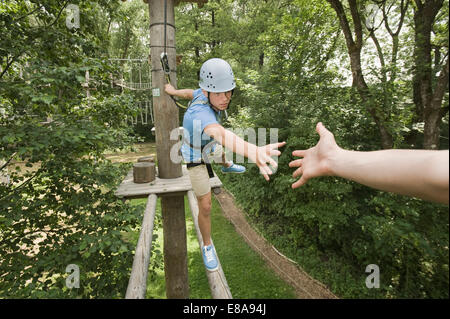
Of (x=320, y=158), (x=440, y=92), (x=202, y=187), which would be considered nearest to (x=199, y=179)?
(x=202, y=187)

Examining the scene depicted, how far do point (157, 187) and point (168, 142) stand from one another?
0.58 meters

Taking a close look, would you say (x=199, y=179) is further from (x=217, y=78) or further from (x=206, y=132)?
(x=217, y=78)

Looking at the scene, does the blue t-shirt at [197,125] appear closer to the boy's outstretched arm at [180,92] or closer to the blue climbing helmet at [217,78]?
the blue climbing helmet at [217,78]

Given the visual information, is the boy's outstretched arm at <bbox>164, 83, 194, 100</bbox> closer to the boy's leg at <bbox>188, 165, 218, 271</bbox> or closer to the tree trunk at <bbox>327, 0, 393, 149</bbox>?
the boy's leg at <bbox>188, 165, 218, 271</bbox>

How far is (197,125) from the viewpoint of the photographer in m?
1.68

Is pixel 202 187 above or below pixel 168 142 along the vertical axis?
below

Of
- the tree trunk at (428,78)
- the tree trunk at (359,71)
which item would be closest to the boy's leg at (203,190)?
the tree trunk at (428,78)

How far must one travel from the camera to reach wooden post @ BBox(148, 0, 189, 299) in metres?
2.78

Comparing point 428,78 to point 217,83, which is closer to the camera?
point 217,83

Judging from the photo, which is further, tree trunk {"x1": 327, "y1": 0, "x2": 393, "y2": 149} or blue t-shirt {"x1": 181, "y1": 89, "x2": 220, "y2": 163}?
tree trunk {"x1": 327, "y1": 0, "x2": 393, "y2": 149}

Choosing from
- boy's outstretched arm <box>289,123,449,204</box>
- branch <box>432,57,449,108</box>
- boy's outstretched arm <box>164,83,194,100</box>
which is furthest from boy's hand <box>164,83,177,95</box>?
branch <box>432,57,449,108</box>

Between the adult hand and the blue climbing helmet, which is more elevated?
the blue climbing helmet

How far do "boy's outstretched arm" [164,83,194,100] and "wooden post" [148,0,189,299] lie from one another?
6.3 inches

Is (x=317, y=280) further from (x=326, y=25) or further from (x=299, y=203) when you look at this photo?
(x=326, y=25)
